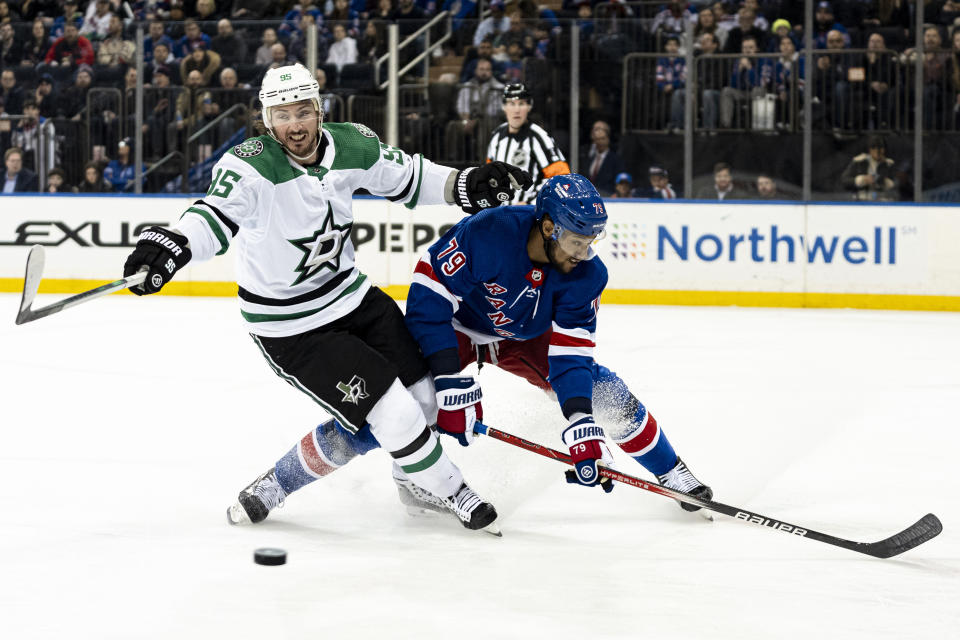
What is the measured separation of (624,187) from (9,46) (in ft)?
16.8

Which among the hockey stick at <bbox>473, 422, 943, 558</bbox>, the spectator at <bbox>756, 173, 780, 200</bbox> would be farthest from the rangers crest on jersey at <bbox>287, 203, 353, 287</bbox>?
the spectator at <bbox>756, 173, 780, 200</bbox>

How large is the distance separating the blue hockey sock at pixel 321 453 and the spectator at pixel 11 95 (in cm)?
708

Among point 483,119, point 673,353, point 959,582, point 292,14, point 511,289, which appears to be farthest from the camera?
point 292,14

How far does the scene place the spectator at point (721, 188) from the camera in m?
8.57

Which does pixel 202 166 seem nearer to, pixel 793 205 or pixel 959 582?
pixel 793 205

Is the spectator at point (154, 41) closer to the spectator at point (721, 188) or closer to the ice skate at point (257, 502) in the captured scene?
the spectator at point (721, 188)

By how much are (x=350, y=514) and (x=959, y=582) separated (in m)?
1.59

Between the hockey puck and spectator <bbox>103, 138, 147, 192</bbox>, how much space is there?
6.73 meters

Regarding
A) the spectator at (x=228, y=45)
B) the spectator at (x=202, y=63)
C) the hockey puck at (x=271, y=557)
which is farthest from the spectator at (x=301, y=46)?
the hockey puck at (x=271, y=557)

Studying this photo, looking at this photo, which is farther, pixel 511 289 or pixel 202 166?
pixel 202 166

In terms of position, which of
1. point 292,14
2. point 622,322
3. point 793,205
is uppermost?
point 292,14

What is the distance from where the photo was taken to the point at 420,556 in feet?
10.1

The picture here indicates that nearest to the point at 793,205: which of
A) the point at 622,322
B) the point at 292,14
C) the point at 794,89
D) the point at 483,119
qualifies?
the point at 794,89

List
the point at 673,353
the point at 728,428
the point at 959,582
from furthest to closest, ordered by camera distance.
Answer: the point at 673,353
the point at 728,428
the point at 959,582
